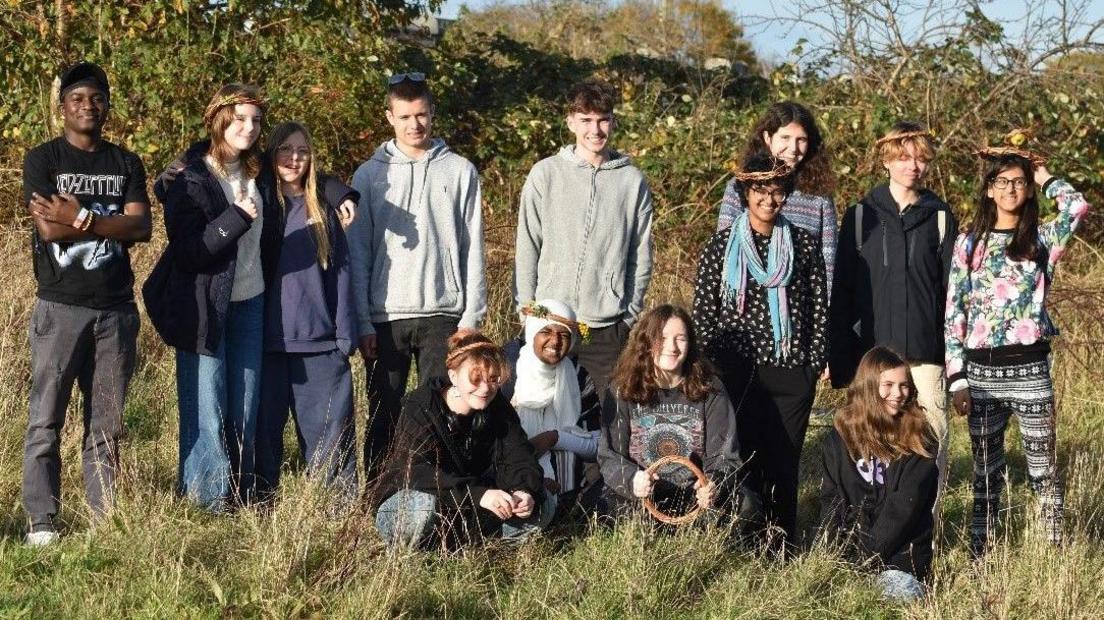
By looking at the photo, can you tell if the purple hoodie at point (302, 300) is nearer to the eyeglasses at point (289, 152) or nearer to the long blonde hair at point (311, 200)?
the long blonde hair at point (311, 200)

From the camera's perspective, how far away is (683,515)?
5918 mm

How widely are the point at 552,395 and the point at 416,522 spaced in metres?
1.04

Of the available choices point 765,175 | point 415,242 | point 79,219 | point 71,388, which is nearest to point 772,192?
point 765,175

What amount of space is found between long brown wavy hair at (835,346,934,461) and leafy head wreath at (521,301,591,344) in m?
1.20

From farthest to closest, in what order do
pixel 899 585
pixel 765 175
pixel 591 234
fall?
pixel 591 234 < pixel 765 175 < pixel 899 585

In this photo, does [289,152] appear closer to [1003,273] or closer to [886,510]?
[886,510]

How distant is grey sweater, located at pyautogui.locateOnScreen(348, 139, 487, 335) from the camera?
6.25 m

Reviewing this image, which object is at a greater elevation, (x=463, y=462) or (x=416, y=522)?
(x=463, y=462)

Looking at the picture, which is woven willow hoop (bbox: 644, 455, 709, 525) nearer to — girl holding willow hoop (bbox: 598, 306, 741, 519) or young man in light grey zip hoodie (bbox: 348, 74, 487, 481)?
girl holding willow hoop (bbox: 598, 306, 741, 519)

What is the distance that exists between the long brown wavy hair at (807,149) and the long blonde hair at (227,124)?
2.09 meters

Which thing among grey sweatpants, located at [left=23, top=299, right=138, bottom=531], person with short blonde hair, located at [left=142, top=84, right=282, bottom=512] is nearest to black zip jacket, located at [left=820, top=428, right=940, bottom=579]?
person with short blonde hair, located at [left=142, top=84, right=282, bottom=512]

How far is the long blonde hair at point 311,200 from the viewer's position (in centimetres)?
607

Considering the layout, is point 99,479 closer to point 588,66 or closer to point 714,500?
point 714,500

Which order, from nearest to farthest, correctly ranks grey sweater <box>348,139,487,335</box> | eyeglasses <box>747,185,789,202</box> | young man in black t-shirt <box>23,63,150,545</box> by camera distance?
young man in black t-shirt <box>23,63,150,545</box> → eyeglasses <box>747,185,789,202</box> → grey sweater <box>348,139,487,335</box>
